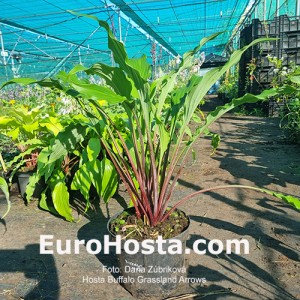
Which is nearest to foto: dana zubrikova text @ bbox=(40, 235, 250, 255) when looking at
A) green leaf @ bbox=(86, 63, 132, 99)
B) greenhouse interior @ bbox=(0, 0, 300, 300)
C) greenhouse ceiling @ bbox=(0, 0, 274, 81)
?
greenhouse interior @ bbox=(0, 0, 300, 300)

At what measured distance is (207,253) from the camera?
1.50m

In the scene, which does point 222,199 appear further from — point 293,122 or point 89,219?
point 293,122

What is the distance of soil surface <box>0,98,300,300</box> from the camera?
4.15 ft

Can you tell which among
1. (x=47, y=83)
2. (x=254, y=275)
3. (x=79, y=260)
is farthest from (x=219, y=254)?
(x=47, y=83)

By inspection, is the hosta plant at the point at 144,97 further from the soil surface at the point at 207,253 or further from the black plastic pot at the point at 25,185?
the black plastic pot at the point at 25,185

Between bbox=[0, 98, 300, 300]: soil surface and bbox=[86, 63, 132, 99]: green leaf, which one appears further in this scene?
bbox=[0, 98, 300, 300]: soil surface

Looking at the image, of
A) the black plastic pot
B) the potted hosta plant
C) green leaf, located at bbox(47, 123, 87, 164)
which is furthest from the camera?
the black plastic pot

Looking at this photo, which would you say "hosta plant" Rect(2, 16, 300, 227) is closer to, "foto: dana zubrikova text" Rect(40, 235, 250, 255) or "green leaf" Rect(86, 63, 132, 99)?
"green leaf" Rect(86, 63, 132, 99)

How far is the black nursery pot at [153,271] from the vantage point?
117 cm

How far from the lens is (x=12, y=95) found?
5.19 metres

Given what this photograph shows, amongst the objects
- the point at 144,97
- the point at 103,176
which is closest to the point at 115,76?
the point at 144,97

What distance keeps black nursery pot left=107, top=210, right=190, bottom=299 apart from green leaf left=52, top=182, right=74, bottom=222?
704 mm

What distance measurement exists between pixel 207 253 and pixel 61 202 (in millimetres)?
943

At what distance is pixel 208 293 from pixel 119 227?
18.5 inches
